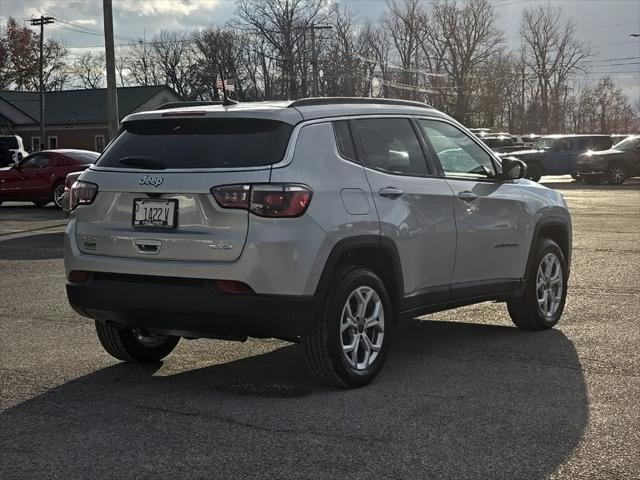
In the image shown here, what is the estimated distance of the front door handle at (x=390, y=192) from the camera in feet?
18.1

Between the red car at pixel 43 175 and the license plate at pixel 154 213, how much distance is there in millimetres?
17756

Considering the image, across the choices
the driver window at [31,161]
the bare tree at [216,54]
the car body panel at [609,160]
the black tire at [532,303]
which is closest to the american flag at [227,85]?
the black tire at [532,303]

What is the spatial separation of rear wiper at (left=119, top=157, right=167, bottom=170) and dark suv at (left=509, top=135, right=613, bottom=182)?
31.1 metres

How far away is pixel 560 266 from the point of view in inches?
293

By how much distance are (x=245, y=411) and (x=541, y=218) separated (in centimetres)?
339

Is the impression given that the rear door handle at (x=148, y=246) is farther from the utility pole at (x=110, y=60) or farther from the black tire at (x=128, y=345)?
the utility pole at (x=110, y=60)

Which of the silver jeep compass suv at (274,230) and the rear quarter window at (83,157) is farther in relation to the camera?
the rear quarter window at (83,157)

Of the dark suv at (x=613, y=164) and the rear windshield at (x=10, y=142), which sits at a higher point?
the rear windshield at (x=10, y=142)

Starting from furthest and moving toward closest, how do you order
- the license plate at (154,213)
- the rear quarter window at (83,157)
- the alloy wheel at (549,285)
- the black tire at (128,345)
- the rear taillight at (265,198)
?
the rear quarter window at (83,157) < the alloy wheel at (549,285) < the black tire at (128,345) < the license plate at (154,213) < the rear taillight at (265,198)

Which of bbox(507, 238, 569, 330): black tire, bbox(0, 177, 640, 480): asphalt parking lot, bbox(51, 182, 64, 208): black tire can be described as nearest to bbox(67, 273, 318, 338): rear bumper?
bbox(0, 177, 640, 480): asphalt parking lot

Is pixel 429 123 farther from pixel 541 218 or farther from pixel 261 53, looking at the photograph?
pixel 261 53

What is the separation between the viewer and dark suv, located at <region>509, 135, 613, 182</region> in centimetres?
3512

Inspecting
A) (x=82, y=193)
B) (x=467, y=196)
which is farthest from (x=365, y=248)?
(x=82, y=193)

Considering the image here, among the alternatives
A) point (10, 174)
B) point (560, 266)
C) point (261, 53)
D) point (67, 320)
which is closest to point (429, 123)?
point (560, 266)
